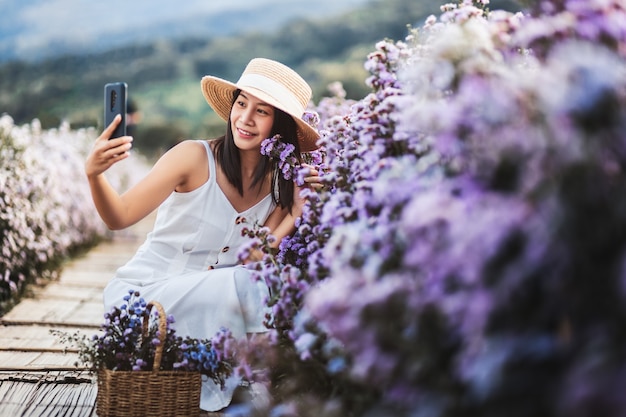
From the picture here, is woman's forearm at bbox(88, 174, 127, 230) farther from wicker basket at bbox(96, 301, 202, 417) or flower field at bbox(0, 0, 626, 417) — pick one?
flower field at bbox(0, 0, 626, 417)

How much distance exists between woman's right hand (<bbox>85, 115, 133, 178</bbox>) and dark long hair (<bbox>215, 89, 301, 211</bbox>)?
62 centimetres

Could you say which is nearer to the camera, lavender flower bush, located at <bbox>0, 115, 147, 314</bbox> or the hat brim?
the hat brim

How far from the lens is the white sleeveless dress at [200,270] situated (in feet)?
9.89

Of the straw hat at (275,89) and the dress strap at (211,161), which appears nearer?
the straw hat at (275,89)

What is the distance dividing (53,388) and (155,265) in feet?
2.10

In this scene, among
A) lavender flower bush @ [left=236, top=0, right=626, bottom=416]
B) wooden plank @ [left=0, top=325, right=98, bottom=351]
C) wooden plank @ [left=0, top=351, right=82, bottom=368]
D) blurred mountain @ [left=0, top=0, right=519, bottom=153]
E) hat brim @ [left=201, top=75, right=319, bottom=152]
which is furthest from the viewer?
blurred mountain @ [left=0, top=0, right=519, bottom=153]

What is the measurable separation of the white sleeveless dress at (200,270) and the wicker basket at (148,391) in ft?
0.89

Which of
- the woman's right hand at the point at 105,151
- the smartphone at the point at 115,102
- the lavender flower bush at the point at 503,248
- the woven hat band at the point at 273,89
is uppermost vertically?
the woven hat band at the point at 273,89

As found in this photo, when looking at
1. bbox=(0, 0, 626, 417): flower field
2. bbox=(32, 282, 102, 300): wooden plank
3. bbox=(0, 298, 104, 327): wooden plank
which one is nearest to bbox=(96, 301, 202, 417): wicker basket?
bbox=(0, 0, 626, 417): flower field

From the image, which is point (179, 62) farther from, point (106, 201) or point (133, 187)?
point (106, 201)

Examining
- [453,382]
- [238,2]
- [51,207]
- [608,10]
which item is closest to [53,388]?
[453,382]

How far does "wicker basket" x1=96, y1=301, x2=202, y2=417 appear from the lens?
102 inches

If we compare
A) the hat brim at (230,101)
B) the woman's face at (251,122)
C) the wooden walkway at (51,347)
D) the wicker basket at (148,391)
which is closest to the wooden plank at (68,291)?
the wooden walkway at (51,347)

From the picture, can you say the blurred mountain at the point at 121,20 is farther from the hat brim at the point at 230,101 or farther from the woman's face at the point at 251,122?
the woman's face at the point at 251,122
